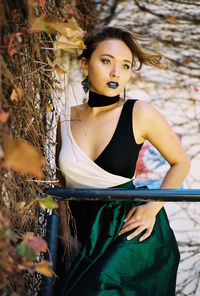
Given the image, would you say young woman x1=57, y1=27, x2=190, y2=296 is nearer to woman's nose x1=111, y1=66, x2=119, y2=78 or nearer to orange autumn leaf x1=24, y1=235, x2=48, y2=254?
woman's nose x1=111, y1=66, x2=119, y2=78

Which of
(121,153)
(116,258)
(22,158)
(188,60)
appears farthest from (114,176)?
(188,60)

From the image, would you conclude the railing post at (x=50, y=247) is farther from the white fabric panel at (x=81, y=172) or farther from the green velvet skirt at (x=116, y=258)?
the white fabric panel at (x=81, y=172)

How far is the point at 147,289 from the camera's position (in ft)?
7.46

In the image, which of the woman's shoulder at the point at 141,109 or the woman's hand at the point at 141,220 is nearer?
the woman's hand at the point at 141,220

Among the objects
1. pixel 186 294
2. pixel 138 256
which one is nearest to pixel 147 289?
pixel 138 256

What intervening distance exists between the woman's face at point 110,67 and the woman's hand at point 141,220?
491mm

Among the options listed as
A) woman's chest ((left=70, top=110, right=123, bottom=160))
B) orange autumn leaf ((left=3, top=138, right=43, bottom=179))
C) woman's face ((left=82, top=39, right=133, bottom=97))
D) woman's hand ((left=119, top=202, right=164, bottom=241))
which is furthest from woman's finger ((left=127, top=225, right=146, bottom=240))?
orange autumn leaf ((left=3, top=138, right=43, bottom=179))

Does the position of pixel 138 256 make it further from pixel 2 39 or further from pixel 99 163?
pixel 2 39

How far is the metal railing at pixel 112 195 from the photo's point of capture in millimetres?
1867

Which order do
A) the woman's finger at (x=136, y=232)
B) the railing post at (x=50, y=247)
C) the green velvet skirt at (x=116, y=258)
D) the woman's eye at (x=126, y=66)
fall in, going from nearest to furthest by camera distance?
the railing post at (x=50, y=247) → the green velvet skirt at (x=116, y=258) → the woman's finger at (x=136, y=232) → the woman's eye at (x=126, y=66)

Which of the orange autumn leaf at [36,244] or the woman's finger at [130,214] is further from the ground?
the orange autumn leaf at [36,244]

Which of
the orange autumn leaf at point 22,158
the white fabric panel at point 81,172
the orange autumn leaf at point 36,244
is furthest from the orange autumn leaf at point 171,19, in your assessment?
the orange autumn leaf at point 22,158

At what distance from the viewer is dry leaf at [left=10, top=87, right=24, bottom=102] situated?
1.66 m

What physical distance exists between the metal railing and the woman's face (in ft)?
2.22
